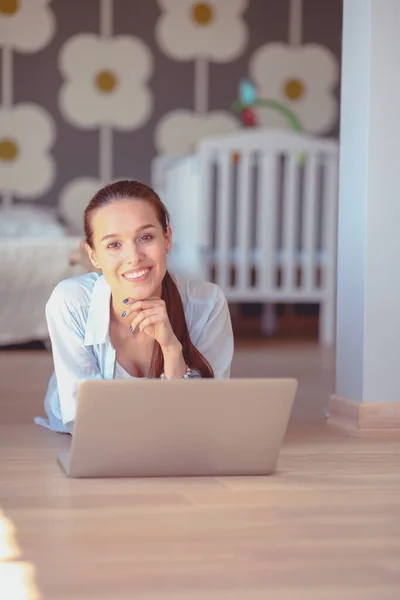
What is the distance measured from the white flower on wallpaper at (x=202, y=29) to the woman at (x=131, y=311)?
3.31 m

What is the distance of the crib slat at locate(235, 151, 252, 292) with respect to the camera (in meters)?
4.32

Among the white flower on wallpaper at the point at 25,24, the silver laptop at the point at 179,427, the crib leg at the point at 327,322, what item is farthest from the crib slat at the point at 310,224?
the silver laptop at the point at 179,427

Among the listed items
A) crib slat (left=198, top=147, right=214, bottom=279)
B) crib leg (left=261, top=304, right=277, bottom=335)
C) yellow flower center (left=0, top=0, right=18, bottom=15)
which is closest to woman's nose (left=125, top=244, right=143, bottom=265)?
crib slat (left=198, top=147, right=214, bottom=279)

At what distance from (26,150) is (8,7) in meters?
0.71

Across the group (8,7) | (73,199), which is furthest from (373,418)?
(8,7)

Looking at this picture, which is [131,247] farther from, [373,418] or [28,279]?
[28,279]

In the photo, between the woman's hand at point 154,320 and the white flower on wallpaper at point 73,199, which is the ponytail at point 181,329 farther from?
the white flower on wallpaper at point 73,199

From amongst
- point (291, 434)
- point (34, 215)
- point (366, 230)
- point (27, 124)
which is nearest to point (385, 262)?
point (366, 230)

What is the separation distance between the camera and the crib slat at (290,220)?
4.37 metres

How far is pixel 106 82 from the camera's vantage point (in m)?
4.91

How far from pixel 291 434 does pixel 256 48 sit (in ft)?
11.2

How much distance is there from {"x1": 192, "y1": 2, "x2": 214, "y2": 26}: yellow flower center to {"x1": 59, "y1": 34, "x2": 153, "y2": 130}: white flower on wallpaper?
308mm

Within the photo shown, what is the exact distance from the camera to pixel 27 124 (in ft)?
15.8

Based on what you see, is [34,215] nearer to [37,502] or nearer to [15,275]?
[15,275]
